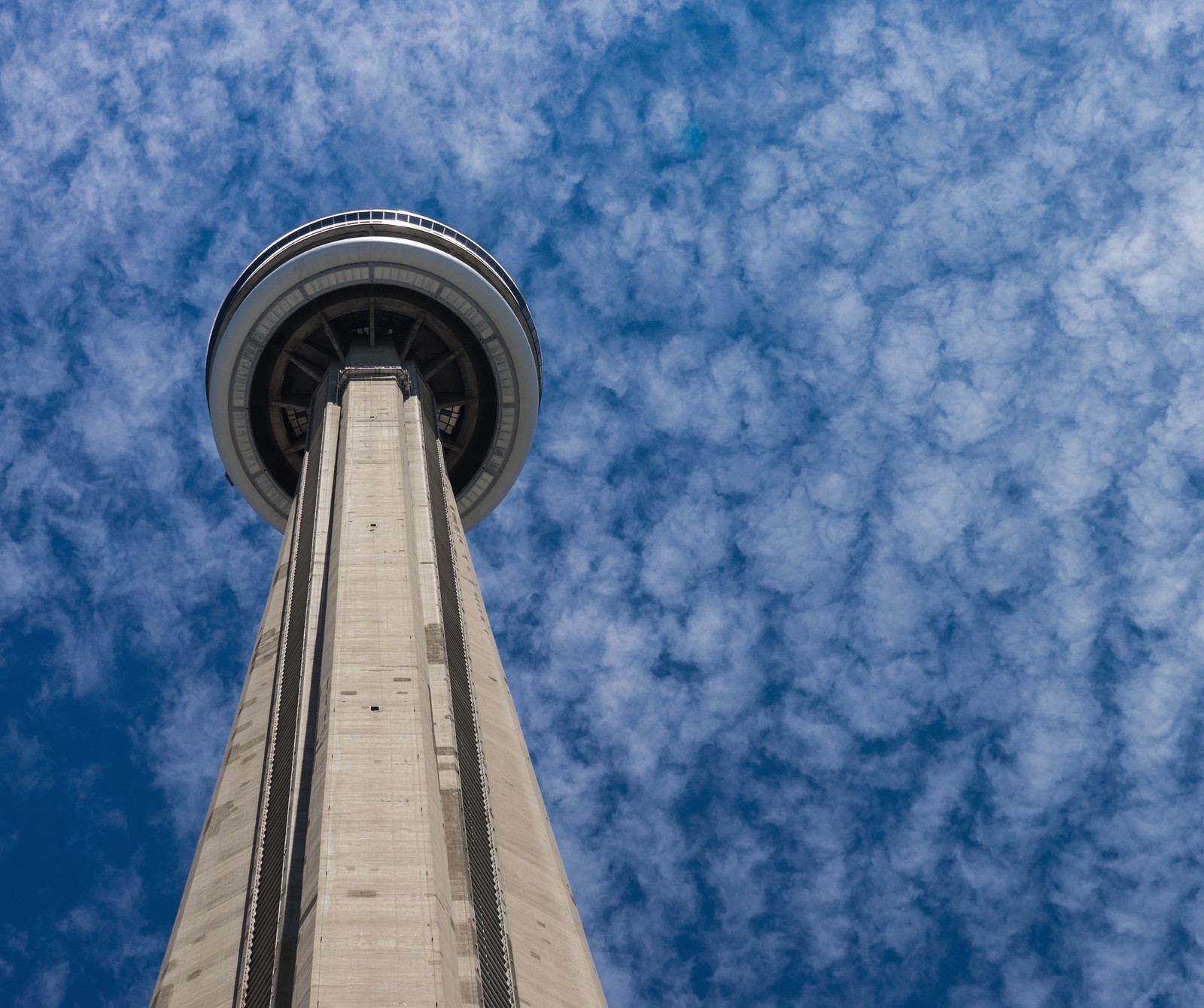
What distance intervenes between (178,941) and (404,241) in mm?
27003

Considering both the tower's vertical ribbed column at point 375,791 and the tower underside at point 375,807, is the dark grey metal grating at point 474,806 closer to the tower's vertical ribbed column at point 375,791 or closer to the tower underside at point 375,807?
the tower underside at point 375,807

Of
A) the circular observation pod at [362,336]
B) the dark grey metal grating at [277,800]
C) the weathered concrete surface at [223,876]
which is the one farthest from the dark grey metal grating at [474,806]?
the circular observation pod at [362,336]

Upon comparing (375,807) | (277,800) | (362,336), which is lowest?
(375,807)

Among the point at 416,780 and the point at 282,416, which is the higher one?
the point at 282,416

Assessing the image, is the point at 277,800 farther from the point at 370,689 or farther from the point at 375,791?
the point at 375,791

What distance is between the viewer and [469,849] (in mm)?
20297

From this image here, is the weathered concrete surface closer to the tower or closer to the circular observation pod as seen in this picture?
the tower

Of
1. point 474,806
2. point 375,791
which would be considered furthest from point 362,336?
point 375,791

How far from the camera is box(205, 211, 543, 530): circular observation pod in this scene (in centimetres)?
4112

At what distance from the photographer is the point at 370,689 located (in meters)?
22.1

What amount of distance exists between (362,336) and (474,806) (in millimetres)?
24823

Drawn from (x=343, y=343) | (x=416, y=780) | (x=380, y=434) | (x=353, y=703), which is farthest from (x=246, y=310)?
(x=416, y=780)

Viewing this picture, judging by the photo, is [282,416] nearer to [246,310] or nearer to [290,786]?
[246,310]

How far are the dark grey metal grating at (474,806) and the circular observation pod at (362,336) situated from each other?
12.4 m
